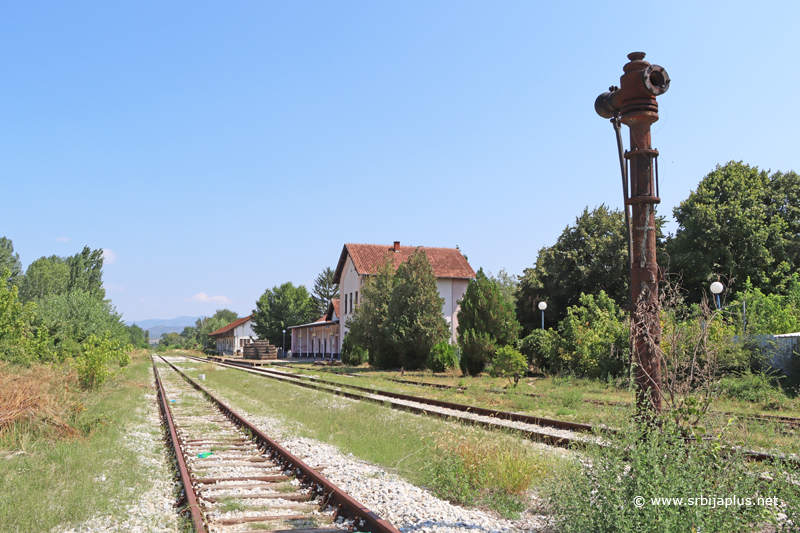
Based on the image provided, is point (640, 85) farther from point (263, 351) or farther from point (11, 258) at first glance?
point (11, 258)

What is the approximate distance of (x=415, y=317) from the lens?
3142 centimetres

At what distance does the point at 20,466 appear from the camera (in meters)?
7.10

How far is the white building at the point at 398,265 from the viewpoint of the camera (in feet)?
147

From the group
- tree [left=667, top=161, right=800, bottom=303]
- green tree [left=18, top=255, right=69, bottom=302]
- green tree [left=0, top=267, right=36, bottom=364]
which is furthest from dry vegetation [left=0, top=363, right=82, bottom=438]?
green tree [left=18, top=255, right=69, bottom=302]

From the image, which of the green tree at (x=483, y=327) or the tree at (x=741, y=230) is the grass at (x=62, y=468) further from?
the tree at (x=741, y=230)

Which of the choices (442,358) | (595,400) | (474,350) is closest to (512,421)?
(595,400)

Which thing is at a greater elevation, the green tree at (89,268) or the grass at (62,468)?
the green tree at (89,268)

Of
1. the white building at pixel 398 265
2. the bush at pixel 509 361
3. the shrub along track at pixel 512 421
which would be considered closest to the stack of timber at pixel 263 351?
the white building at pixel 398 265

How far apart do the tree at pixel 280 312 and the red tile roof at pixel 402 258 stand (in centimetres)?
2952

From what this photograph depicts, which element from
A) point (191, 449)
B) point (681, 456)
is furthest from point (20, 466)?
point (681, 456)

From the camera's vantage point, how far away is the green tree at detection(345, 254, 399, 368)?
1309 inches

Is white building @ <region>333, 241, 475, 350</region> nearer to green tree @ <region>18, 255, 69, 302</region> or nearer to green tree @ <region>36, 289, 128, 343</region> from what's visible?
green tree @ <region>36, 289, 128, 343</region>

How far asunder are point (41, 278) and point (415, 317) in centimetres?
9135

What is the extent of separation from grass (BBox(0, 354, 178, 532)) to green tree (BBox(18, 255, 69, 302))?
7667 centimetres
